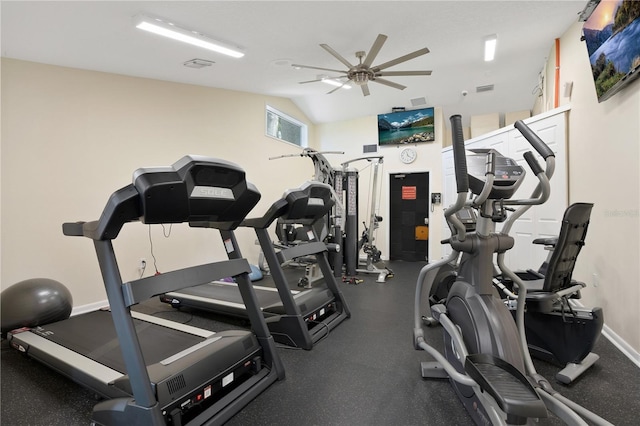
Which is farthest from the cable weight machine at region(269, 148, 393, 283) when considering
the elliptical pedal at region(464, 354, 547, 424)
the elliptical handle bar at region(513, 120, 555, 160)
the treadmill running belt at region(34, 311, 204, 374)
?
the elliptical pedal at region(464, 354, 547, 424)

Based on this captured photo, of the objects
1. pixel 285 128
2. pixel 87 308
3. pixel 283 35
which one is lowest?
pixel 87 308

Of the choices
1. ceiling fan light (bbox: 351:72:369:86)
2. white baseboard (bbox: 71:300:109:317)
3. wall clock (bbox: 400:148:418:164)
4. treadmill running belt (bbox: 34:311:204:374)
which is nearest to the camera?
treadmill running belt (bbox: 34:311:204:374)

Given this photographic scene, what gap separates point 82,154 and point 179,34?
6.01 feet

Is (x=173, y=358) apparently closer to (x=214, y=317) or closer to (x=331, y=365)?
(x=331, y=365)

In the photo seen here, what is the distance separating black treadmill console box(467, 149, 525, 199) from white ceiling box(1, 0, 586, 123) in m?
2.29

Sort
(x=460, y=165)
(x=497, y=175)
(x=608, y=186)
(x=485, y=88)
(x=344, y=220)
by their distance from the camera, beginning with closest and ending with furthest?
Answer: (x=460, y=165)
(x=497, y=175)
(x=608, y=186)
(x=344, y=220)
(x=485, y=88)

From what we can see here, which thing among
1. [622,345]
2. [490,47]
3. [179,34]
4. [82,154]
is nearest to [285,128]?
[179,34]

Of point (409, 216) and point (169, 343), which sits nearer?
point (169, 343)

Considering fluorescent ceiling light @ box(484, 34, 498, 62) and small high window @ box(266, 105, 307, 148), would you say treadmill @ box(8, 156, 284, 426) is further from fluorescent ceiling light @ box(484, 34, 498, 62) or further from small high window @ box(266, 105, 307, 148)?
small high window @ box(266, 105, 307, 148)

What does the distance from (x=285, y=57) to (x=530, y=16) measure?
2972mm

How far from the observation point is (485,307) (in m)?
1.58

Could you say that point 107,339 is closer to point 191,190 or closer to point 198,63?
point 191,190

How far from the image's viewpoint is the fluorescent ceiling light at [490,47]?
378cm

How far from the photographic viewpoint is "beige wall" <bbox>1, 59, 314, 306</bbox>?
3.08 metres
